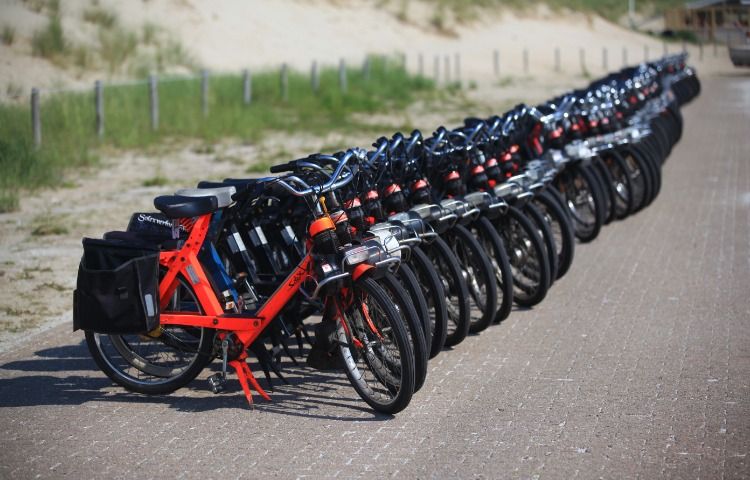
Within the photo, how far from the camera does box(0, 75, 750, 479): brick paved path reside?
5.76m

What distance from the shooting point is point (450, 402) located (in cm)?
674

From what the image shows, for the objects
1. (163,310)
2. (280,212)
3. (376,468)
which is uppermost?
(280,212)

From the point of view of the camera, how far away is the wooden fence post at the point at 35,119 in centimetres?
1775

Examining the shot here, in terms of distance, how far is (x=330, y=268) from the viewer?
6.50 meters

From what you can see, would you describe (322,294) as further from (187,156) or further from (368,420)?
(187,156)

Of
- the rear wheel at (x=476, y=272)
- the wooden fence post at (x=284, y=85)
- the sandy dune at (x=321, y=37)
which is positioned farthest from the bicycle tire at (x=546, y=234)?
the wooden fence post at (x=284, y=85)

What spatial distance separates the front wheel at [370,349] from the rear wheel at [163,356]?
0.77 metres

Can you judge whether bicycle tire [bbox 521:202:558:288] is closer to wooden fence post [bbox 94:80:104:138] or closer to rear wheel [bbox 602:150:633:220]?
rear wheel [bbox 602:150:633:220]

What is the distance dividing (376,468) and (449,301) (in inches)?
97.4

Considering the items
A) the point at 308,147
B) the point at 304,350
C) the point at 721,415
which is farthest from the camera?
the point at 308,147

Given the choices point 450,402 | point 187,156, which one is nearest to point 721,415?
point 450,402

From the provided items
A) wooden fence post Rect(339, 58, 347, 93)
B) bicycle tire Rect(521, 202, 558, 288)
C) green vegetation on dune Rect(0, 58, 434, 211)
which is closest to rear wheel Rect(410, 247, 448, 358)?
bicycle tire Rect(521, 202, 558, 288)

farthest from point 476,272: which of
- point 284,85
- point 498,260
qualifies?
point 284,85

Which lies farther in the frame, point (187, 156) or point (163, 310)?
point (187, 156)
